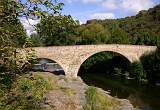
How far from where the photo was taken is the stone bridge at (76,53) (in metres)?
42.4

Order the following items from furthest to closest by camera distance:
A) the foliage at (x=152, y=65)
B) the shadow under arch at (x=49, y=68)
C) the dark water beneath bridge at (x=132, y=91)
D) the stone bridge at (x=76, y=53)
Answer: the shadow under arch at (x=49, y=68)
the foliage at (x=152, y=65)
the stone bridge at (x=76, y=53)
the dark water beneath bridge at (x=132, y=91)

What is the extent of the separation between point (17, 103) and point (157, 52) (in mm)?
39248

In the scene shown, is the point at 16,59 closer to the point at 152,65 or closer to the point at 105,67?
the point at 152,65

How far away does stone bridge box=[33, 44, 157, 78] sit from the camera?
42444 mm

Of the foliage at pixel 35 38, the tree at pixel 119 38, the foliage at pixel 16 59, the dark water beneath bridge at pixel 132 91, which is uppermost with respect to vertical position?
the foliage at pixel 35 38

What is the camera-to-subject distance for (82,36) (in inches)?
2451

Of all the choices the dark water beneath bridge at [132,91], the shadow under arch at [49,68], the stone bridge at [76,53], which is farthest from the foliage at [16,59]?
the shadow under arch at [49,68]

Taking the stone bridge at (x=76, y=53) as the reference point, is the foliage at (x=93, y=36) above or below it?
above

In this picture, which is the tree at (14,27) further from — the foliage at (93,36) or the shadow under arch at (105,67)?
the foliage at (93,36)

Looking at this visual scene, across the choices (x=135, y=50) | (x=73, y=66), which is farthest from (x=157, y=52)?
(x=73, y=66)

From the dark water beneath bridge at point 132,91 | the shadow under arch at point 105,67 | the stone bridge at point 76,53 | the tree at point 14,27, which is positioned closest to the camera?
the tree at point 14,27

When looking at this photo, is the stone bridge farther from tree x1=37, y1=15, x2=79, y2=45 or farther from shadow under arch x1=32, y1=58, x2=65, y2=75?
tree x1=37, y1=15, x2=79, y2=45

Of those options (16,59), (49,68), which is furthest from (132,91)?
(16,59)

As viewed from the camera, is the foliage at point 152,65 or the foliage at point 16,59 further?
the foliage at point 152,65
